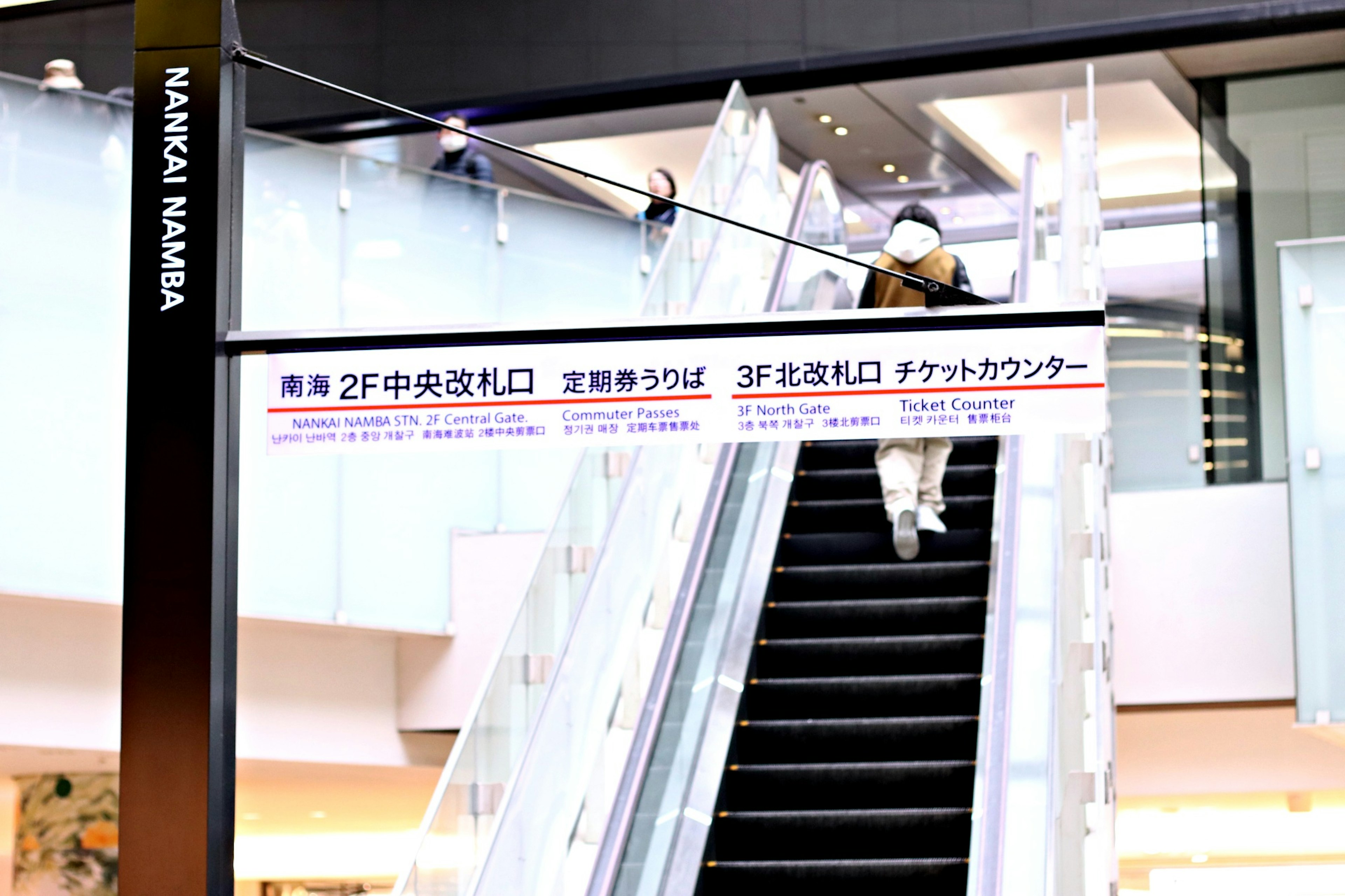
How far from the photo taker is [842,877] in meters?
6.40

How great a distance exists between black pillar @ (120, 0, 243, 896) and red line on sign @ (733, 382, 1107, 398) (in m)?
1.12

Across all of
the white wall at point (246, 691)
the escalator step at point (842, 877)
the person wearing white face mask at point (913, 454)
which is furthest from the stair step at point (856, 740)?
the white wall at point (246, 691)

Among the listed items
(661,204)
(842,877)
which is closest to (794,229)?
(661,204)

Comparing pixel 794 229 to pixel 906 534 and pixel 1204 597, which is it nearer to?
pixel 906 534

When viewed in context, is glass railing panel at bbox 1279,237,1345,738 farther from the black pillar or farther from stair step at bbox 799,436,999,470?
the black pillar

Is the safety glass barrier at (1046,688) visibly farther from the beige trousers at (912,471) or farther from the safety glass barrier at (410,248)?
the safety glass barrier at (410,248)

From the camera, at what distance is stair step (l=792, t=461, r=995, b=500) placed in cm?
891

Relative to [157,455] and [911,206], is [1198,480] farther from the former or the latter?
[157,455]

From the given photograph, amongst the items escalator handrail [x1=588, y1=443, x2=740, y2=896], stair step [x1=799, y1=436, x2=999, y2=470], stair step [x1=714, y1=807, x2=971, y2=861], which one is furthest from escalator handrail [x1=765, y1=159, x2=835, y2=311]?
stair step [x1=714, y1=807, x2=971, y2=861]

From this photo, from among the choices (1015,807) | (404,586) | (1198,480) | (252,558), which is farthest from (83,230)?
(1198,480)

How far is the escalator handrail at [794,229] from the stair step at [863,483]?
4.19 ft

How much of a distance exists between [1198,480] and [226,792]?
29.5 feet

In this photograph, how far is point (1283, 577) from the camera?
10.0 meters

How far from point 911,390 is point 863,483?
5.58 metres
